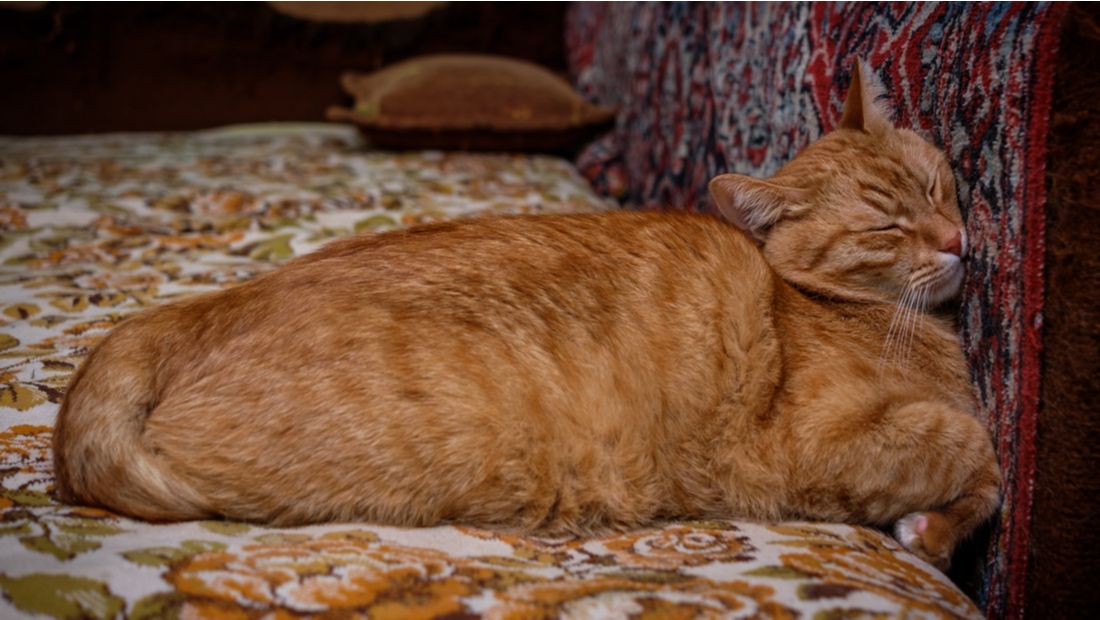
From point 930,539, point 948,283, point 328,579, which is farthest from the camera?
point 948,283

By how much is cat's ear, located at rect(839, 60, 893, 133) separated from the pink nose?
286 mm

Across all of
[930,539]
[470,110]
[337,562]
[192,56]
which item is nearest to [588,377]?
[337,562]

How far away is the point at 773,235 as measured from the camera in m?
1.62

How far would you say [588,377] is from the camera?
1.33m

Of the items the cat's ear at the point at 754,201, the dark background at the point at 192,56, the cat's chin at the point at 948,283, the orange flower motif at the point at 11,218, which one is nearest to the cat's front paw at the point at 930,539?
the cat's chin at the point at 948,283

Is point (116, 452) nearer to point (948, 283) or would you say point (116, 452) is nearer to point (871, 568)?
point (871, 568)

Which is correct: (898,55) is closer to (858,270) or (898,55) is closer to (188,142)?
(858,270)

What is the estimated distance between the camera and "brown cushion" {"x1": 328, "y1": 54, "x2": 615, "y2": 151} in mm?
3576

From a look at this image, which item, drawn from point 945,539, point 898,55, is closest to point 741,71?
point 898,55

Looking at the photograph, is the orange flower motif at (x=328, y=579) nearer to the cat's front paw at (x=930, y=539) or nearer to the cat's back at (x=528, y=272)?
the cat's back at (x=528, y=272)

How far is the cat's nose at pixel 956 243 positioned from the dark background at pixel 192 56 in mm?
3529

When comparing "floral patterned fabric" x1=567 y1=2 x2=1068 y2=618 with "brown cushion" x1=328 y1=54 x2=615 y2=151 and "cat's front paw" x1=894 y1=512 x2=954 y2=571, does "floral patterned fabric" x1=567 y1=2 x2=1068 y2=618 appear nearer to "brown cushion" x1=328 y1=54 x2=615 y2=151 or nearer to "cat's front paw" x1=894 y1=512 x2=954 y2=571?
"cat's front paw" x1=894 y1=512 x2=954 y2=571

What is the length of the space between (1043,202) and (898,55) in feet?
1.81

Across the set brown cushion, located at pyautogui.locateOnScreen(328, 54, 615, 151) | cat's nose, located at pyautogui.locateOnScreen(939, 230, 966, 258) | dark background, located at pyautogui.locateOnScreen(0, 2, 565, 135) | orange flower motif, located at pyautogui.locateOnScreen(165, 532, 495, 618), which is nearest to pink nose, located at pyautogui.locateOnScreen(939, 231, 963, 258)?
cat's nose, located at pyautogui.locateOnScreen(939, 230, 966, 258)
